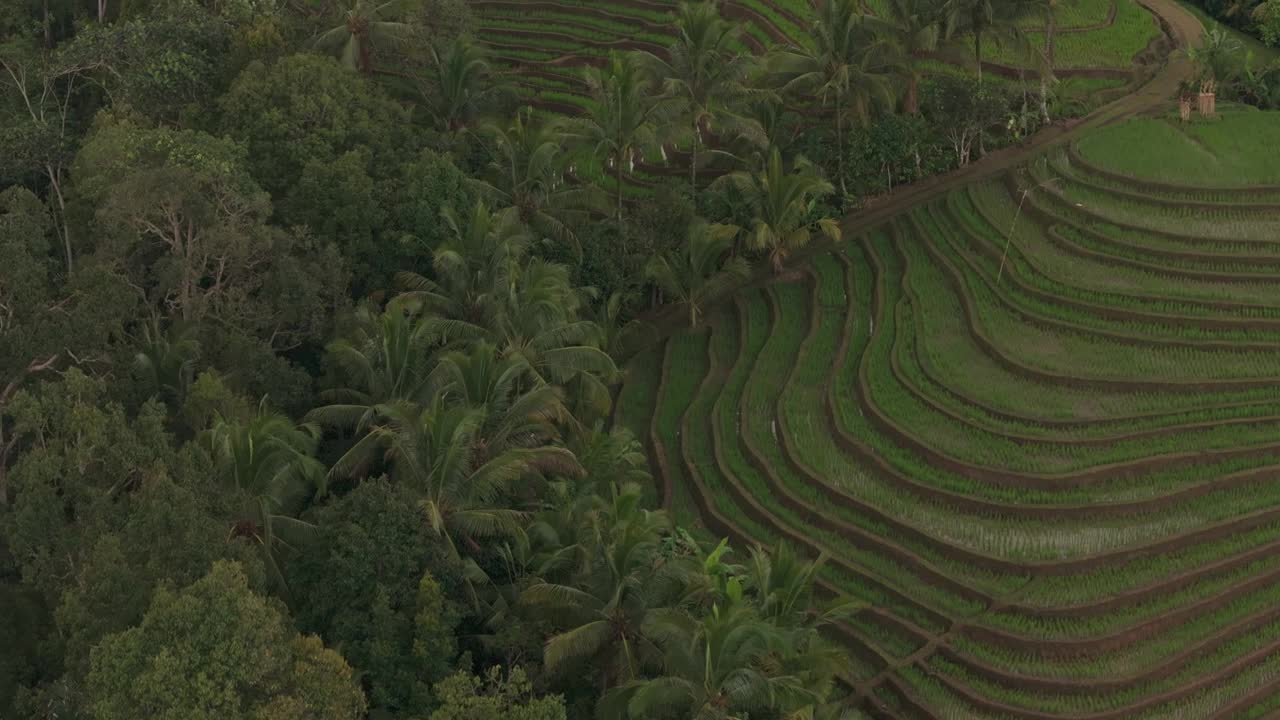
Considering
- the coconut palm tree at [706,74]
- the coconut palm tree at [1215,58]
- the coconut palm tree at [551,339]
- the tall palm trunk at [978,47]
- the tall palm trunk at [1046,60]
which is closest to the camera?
the coconut palm tree at [551,339]

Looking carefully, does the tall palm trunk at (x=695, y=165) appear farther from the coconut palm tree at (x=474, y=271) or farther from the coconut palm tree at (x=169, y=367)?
the coconut palm tree at (x=169, y=367)

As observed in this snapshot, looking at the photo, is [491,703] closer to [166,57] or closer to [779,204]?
[779,204]

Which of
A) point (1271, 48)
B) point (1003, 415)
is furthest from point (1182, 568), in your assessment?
point (1271, 48)

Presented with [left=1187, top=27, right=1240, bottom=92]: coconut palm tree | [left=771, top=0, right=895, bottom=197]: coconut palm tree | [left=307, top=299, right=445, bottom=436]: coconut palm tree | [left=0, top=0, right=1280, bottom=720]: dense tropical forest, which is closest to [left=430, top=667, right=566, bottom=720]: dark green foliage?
[left=0, top=0, right=1280, bottom=720]: dense tropical forest

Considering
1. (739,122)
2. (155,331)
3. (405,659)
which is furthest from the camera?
(739,122)

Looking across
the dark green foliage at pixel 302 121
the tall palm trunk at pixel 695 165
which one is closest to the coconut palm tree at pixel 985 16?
the tall palm trunk at pixel 695 165

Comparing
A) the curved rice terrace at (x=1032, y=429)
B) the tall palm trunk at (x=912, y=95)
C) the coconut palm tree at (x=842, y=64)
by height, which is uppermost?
the coconut palm tree at (x=842, y=64)

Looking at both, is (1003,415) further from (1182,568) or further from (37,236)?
(37,236)
